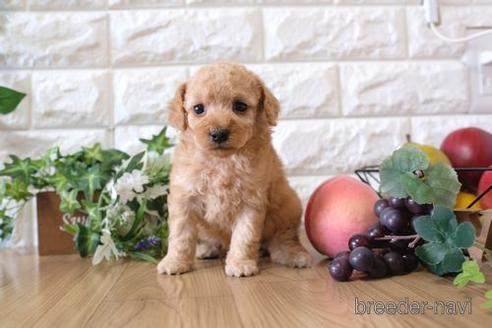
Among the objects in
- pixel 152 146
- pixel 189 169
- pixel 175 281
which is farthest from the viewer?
pixel 152 146

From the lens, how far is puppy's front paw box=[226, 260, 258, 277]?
49.9 inches

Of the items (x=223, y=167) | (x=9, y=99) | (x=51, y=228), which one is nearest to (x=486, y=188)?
(x=223, y=167)

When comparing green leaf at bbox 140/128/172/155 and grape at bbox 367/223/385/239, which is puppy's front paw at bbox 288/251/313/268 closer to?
grape at bbox 367/223/385/239

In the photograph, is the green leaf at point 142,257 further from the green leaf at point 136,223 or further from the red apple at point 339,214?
the red apple at point 339,214

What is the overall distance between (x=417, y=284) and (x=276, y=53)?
120 centimetres

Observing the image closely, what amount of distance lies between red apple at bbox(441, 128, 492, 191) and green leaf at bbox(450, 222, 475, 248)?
619 mm

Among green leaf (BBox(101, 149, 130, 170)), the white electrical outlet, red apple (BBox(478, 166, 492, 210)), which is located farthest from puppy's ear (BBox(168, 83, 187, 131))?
the white electrical outlet

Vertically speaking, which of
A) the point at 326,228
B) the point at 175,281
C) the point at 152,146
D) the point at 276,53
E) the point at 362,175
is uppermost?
the point at 276,53

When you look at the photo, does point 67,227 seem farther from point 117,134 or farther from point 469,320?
point 469,320

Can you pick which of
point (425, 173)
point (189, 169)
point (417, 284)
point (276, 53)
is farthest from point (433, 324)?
point (276, 53)

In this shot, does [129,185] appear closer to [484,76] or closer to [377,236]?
[377,236]

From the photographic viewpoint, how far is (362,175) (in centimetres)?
196

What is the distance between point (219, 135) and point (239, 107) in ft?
0.52

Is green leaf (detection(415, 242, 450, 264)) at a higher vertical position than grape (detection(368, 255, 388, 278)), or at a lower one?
higher
